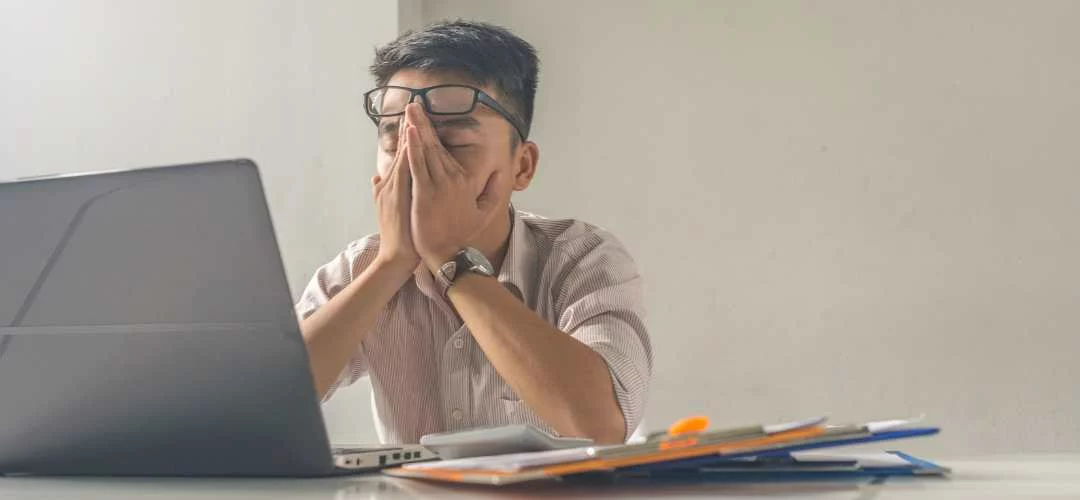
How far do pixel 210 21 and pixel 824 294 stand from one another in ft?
4.96

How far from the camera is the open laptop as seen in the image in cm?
54

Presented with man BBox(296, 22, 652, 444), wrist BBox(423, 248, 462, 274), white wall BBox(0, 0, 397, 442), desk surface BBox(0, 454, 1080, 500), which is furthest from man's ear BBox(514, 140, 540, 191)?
desk surface BBox(0, 454, 1080, 500)

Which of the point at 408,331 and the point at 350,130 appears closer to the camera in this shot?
the point at 408,331

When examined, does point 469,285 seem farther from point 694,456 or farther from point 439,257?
point 694,456

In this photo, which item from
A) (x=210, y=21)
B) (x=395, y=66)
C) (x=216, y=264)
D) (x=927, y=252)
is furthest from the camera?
(x=210, y=21)

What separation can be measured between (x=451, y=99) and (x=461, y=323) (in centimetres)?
32

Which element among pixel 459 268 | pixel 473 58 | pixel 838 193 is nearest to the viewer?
pixel 459 268

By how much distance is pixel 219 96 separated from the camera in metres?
2.48

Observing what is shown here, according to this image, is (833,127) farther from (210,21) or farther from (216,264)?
(216,264)

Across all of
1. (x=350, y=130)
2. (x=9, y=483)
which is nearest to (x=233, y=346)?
(x=9, y=483)

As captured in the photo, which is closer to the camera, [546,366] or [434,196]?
[546,366]

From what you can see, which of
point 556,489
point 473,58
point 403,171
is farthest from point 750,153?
point 556,489

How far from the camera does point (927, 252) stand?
2338mm

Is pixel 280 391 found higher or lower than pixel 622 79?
lower
